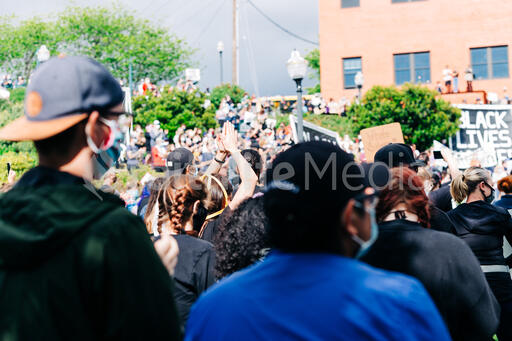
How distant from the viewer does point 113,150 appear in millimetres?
1672

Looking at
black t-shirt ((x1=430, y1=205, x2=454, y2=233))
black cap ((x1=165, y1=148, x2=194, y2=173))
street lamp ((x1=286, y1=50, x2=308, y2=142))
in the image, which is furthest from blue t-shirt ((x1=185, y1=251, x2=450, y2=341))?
street lamp ((x1=286, y1=50, x2=308, y2=142))

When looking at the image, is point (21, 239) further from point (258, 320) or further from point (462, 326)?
point (462, 326)

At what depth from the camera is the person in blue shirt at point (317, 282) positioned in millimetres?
1500

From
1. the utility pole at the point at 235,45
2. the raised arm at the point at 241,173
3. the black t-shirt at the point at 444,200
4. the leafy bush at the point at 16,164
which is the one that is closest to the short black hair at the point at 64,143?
the raised arm at the point at 241,173

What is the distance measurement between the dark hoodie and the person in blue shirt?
0.28 meters

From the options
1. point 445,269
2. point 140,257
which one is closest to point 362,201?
point 140,257

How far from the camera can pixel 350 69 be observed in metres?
37.8

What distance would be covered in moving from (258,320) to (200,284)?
5.75 ft

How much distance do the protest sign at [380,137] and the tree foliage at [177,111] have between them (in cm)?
2171

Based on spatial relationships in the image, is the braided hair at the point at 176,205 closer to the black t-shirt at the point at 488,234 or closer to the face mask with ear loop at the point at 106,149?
the face mask with ear loop at the point at 106,149

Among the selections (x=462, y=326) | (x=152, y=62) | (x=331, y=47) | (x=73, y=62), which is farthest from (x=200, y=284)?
(x=152, y=62)

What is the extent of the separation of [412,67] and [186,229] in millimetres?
36324

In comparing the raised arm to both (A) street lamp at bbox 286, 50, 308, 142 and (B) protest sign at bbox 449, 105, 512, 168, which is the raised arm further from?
(B) protest sign at bbox 449, 105, 512, 168

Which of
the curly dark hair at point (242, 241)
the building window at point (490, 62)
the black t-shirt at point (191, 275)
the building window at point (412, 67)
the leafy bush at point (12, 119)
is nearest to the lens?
the curly dark hair at point (242, 241)
